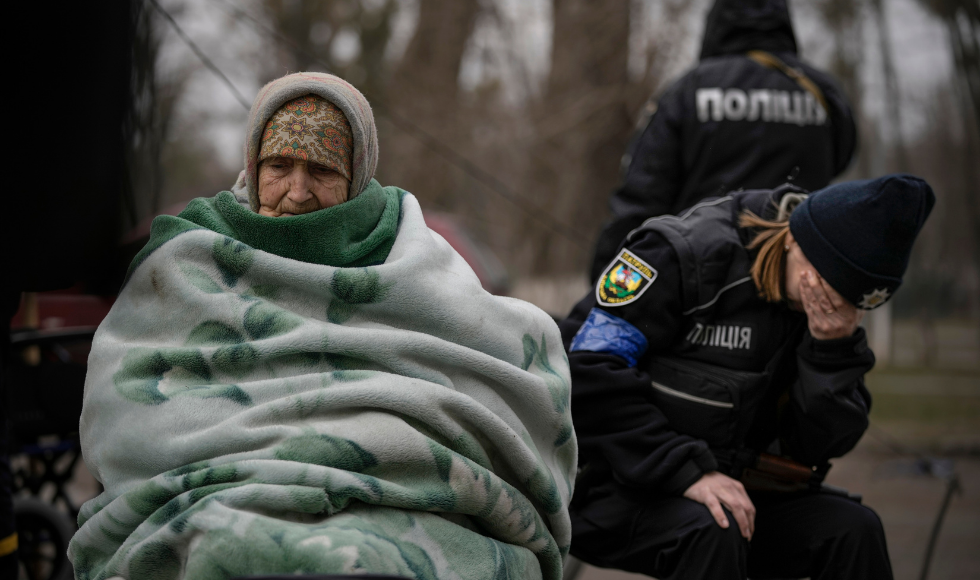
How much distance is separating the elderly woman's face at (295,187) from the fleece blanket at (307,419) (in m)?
0.08

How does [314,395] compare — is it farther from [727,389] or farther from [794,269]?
[794,269]

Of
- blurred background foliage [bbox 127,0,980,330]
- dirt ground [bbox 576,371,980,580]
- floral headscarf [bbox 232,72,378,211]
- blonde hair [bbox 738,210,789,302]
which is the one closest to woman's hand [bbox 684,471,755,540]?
blonde hair [bbox 738,210,789,302]

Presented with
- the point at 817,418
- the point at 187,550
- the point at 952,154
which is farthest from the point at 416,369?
the point at 952,154

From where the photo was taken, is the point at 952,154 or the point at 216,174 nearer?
the point at 952,154

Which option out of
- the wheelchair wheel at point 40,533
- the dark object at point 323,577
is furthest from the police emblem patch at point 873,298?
the wheelchair wheel at point 40,533

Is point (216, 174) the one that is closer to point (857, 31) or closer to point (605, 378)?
point (857, 31)

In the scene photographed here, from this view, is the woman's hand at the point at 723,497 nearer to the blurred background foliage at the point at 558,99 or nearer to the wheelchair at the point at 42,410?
the wheelchair at the point at 42,410

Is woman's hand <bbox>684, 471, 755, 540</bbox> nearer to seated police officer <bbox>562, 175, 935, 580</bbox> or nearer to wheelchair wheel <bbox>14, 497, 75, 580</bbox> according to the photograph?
seated police officer <bbox>562, 175, 935, 580</bbox>

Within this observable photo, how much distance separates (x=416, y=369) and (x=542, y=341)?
1.10 feet

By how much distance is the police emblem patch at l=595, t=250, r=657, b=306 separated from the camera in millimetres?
2096

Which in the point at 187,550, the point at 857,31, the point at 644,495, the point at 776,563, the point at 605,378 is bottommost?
the point at 776,563

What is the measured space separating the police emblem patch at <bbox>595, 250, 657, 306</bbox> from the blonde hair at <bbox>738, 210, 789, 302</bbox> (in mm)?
253

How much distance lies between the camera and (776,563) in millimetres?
2197

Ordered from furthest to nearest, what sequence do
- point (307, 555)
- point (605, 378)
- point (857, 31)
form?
1. point (857, 31)
2. point (605, 378)
3. point (307, 555)
